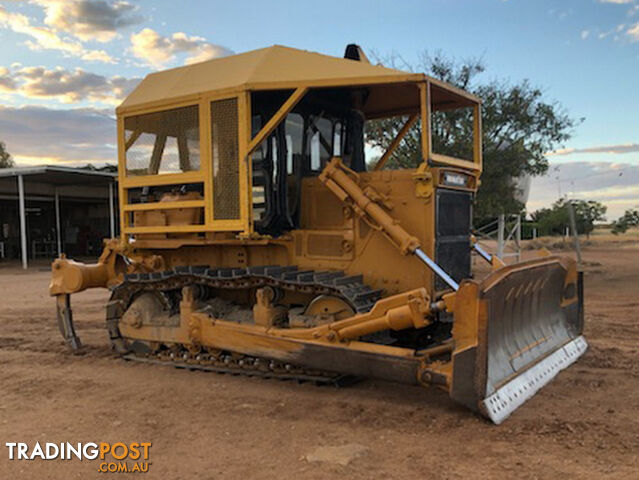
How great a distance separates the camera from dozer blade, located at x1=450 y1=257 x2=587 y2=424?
4.48 m

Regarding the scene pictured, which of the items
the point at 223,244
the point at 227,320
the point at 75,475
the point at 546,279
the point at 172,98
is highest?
the point at 172,98

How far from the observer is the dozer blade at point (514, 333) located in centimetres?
448

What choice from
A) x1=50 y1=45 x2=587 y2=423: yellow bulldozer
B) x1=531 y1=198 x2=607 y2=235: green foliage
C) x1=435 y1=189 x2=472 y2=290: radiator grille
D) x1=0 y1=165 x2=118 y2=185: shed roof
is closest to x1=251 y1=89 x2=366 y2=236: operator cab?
x1=50 y1=45 x2=587 y2=423: yellow bulldozer

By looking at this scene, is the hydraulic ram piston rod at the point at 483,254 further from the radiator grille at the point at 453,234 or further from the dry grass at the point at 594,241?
the dry grass at the point at 594,241

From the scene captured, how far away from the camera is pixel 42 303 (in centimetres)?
1291

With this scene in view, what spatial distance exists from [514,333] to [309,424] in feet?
7.29

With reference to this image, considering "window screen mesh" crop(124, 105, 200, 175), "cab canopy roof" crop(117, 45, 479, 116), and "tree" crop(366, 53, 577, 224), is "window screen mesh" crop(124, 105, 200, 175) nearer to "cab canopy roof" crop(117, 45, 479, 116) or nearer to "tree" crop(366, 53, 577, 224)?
"cab canopy roof" crop(117, 45, 479, 116)

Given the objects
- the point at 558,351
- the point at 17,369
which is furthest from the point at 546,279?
the point at 17,369

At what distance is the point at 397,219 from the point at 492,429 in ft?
7.38

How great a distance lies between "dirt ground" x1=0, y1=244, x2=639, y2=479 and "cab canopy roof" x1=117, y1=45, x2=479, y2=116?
10.0 ft

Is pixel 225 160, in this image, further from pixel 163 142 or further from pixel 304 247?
pixel 304 247

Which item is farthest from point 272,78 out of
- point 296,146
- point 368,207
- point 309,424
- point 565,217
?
point 565,217

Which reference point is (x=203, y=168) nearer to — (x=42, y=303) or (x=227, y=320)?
(x=227, y=320)

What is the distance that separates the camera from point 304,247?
20.8 feet
